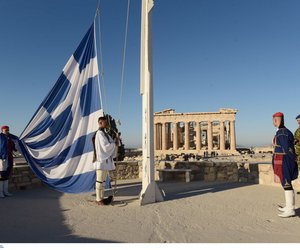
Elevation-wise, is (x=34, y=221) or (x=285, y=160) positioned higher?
(x=285, y=160)

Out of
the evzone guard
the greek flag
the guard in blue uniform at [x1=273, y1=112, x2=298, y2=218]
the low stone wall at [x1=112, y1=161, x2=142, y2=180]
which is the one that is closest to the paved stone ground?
the evzone guard

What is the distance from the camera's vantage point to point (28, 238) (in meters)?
3.52

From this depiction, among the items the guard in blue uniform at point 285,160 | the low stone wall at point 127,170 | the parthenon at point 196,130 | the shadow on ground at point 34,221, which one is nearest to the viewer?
the shadow on ground at point 34,221

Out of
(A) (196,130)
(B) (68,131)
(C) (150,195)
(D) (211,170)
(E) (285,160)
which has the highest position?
(A) (196,130)

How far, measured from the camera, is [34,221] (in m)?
4.37

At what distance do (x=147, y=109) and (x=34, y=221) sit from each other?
10.0 feet

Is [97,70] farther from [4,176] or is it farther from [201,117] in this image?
[201,117]

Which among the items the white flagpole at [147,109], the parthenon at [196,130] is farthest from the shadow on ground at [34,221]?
the parthenon at [196,130]

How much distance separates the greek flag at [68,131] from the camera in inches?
242

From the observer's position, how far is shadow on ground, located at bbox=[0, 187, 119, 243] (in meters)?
3.49

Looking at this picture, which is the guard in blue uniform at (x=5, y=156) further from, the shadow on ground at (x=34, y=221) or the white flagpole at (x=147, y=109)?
the white flagpole at (x=147, y=109)

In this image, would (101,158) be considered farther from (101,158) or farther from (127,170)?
(127,170)

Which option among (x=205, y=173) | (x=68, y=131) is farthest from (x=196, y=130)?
(x=68, y=131)
